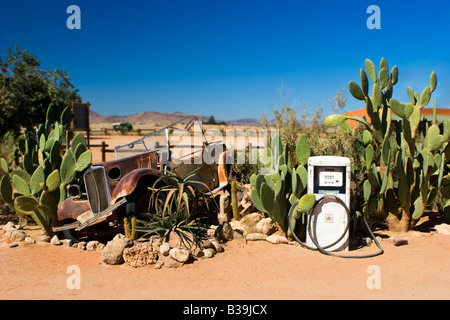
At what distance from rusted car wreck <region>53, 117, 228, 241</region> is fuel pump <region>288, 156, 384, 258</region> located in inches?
63.0

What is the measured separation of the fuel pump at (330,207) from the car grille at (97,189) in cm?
279

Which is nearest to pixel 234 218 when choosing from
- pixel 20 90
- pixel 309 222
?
pixel 309 222

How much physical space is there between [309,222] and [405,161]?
1.87 metres

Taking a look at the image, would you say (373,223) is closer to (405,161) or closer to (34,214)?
(405,161)

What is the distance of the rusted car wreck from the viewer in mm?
5516

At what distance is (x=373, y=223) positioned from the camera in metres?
6.46

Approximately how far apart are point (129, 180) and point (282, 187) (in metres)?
2.17

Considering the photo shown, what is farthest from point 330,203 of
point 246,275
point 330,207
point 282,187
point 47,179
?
point 47,179

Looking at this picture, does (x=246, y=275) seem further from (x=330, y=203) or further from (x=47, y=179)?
(x=47, y=179)

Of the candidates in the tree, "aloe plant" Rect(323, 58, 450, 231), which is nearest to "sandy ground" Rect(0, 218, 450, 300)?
"aloe plant" Rect(323, 58, 450, 231)

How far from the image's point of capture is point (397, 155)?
5.64m
